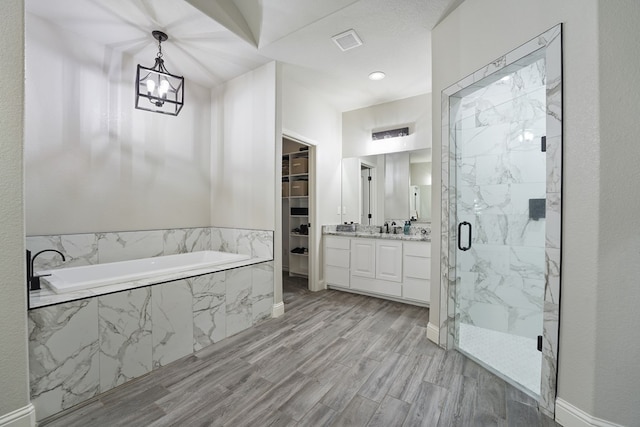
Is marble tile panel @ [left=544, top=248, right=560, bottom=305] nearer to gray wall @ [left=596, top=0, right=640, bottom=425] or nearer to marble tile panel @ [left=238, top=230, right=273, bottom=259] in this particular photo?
gray wall @ [left=596, top=0, right=640, bottom=425]

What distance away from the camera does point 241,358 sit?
2102mm

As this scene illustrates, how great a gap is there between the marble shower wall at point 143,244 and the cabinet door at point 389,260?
1.45m

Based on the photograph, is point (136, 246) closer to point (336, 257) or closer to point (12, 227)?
point (12, 227)

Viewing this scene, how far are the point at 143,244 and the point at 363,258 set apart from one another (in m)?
2.65

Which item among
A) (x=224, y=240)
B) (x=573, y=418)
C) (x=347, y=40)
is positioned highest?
(x=347, y=40)

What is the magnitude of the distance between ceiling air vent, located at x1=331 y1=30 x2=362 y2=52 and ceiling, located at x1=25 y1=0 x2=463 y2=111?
1.9 inches

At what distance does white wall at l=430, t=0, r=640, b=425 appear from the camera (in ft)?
4.11

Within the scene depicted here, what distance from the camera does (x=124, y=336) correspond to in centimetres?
180

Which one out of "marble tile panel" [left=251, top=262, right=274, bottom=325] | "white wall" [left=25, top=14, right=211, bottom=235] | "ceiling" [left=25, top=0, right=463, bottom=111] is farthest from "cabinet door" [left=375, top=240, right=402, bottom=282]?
"white wall" [left=25, top=14, right=211, bottom=235]

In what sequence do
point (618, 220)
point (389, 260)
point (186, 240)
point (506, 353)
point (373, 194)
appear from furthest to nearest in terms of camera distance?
point (373, 194), point (389, 260), point (186, 240), point (506, 353), point (618, 220)

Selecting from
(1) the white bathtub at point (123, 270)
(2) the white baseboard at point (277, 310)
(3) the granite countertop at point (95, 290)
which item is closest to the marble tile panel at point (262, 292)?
(2) the white baseboard at point (277, 310)

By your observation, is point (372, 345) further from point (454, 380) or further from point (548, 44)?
point (548, 44)

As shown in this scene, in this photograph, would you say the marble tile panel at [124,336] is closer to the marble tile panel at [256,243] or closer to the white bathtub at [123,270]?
the white bathtub at [123,270]

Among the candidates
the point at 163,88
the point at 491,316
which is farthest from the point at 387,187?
the point at 163,88
